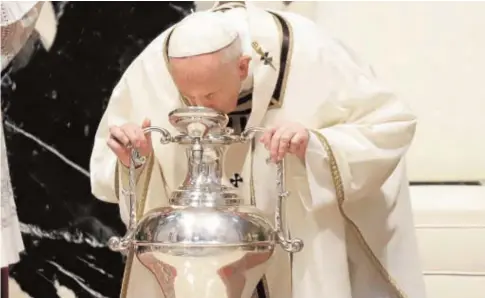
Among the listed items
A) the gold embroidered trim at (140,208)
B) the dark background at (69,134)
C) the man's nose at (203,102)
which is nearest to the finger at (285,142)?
the man's nose at (203,102)

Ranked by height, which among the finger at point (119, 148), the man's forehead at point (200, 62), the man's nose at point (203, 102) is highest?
the man's forehead at point (200, 62)

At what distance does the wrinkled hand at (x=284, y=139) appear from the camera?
1.04 m

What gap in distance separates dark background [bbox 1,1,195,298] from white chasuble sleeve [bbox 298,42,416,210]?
0.76 meters

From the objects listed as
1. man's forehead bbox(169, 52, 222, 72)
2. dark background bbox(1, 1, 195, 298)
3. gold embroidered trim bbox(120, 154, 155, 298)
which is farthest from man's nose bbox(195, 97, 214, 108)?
dark background bbox(1, 1, 195, 298)

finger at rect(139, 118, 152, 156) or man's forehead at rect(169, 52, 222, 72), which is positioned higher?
man's forehead at rect(169, 52, 222, 72)

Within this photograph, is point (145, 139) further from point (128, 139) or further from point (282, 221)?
Answer: point (282, 221)

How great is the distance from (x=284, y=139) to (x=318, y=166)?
10 cm

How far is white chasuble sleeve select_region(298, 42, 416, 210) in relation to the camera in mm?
1134

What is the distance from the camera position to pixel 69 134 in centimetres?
193

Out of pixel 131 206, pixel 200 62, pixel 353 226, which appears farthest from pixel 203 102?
pixel 353 226

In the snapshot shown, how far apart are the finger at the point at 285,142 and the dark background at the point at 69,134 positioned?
0.90 m

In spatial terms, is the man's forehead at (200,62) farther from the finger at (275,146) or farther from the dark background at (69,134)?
the dark background at (69,134)

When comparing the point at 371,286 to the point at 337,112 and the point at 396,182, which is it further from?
the point at 337,112

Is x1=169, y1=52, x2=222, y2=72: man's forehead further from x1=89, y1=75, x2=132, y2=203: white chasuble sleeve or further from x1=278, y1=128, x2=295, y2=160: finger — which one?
x1=89, y1=75, x2=132, y2=203: white chasuble sleeve
